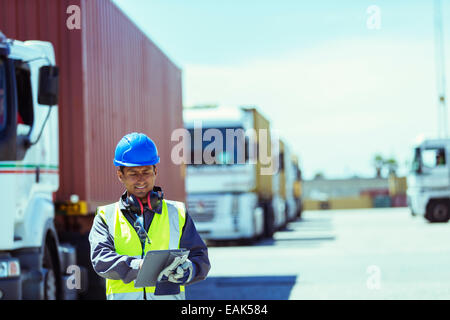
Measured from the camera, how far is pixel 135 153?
11.8 feet

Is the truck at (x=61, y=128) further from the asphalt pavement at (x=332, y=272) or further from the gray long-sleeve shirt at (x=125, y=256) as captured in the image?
the gray long-sleeve shirt at (x=125, y=256)

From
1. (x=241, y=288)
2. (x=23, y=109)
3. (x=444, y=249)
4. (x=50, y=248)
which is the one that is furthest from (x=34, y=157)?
(x=444, y=249)

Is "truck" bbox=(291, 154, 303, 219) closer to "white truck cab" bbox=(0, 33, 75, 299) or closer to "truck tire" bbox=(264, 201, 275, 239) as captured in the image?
"truck tire" bbox=(264, 201, 275, 239)

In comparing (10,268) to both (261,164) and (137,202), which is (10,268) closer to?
(137,202)

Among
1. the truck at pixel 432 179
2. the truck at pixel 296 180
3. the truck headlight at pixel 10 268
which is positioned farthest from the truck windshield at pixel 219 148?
the truck at pixel 296 180

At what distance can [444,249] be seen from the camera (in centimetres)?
1766

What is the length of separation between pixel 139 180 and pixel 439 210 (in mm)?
26997

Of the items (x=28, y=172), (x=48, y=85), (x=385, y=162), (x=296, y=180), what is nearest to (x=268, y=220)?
(x=28, y=172)

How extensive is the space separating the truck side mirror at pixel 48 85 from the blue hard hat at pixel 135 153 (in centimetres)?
437

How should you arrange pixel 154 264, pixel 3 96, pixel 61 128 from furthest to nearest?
pixel 61 128
pixel 3 96
pixel 154 264

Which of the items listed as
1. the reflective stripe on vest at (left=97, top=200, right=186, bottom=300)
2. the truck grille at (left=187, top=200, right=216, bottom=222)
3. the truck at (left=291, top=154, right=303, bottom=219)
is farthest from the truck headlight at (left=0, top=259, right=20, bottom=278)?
the truck at (left=291, top=154, right=303, bottom=219)

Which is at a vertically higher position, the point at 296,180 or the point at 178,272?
the point at 296,180

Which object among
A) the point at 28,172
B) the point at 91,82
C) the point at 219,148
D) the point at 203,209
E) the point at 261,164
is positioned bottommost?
the point at 203,209
